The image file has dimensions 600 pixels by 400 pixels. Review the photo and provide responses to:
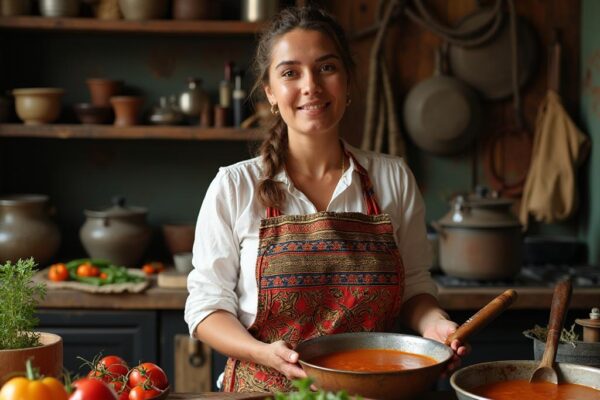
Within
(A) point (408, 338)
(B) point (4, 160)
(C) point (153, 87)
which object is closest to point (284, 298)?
(A) point (408, 338)

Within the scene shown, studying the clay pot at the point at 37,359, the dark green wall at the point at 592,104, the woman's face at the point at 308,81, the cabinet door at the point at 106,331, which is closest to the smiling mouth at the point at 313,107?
the woman's face at the point at 308,81

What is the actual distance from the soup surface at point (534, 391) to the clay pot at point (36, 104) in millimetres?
2849

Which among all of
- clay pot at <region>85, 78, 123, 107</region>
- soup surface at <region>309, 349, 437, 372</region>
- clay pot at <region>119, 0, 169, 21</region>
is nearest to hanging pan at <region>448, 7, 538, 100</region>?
clay pot at <region>119, 0, 169, 21</region>

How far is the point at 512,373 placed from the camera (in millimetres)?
1541

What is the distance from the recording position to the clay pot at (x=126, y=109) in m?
3.83

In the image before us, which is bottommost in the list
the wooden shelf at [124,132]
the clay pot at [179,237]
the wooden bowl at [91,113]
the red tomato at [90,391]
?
the clay pot at [179,237]

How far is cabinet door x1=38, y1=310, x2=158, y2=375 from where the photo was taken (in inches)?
130

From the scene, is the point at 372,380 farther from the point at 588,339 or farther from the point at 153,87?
the point at 153,87

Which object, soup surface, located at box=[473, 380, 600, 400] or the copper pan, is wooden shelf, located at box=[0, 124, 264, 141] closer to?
the copper pan

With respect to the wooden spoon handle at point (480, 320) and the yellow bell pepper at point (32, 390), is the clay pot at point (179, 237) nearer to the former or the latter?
the wooden spoon handle at point (480, 320)

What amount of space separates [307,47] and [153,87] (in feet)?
7.03

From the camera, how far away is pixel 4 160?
415 centimetres

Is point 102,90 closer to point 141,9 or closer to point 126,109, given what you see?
point 126,109

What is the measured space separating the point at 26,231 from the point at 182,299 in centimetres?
88
